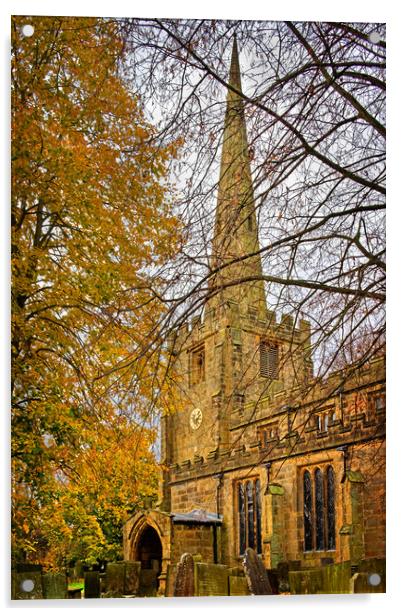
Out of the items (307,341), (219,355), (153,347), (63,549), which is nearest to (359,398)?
(307,341)

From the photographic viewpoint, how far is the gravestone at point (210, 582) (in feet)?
20.0

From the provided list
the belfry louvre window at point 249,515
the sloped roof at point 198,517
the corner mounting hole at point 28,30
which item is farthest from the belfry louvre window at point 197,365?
the corner mounting hole at point 28,30

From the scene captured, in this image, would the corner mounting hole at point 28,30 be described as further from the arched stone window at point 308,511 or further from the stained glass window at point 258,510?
the arched stone window at point 308,511

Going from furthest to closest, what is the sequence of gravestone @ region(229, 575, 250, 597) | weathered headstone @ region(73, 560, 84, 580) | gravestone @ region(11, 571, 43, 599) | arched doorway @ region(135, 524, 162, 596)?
gravestone @ region(229, 575, 250, 597) < arched doorway @ region(135, 524, 162, 596) < weathered headstone @ region(73, 560, 84, 580) < gravestone @ region(11, 571, 43, 599)

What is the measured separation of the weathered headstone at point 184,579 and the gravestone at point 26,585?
0.94 m

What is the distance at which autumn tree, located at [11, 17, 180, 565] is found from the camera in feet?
19.7

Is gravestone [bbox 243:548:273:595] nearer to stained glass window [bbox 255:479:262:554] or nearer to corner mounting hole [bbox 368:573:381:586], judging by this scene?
stained glass window [bbox 255:479:262:554]

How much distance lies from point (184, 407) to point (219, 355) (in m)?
0.46

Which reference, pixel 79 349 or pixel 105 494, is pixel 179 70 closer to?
pixel 79 349

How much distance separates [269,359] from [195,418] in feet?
2.23

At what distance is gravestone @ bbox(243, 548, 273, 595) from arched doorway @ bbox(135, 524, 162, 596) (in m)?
0.62

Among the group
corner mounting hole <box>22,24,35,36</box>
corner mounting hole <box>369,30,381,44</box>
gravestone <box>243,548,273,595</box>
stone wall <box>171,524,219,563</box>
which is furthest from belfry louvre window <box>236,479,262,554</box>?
corner mounting hole <box>22,24,35,36</box>

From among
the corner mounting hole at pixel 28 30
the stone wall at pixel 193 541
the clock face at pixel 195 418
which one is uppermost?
the corner mounting hole at pixel 28 30

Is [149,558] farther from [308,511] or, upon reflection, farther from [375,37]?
[375,37]
